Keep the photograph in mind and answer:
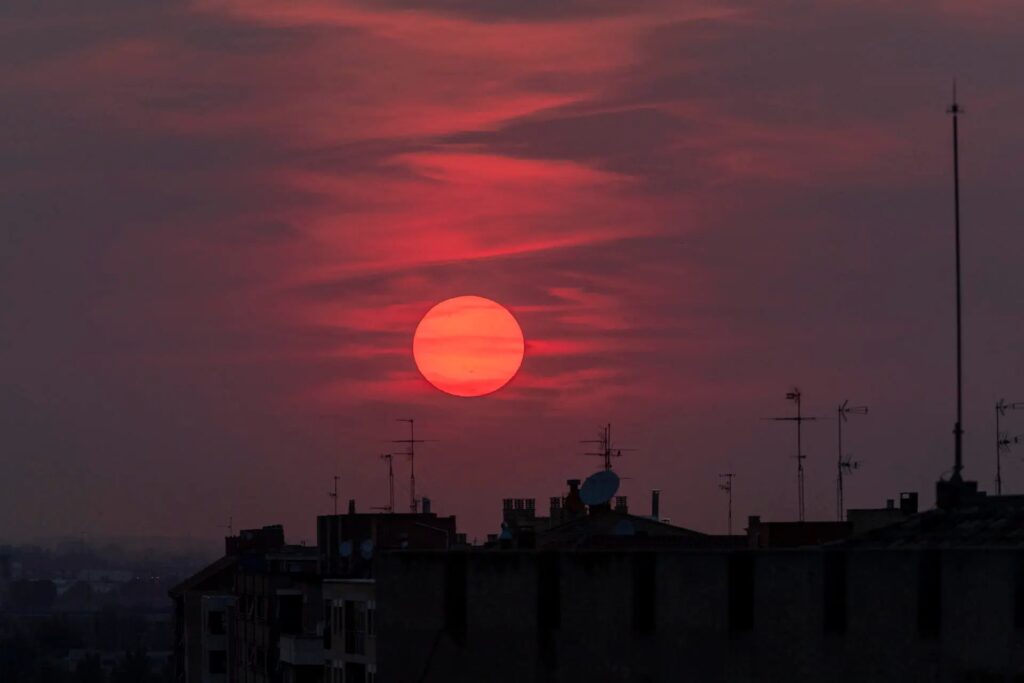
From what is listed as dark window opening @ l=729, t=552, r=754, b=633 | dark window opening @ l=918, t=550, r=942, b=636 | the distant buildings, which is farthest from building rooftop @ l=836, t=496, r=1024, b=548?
dark window opening @ l=729, t=552, r=754, b=633

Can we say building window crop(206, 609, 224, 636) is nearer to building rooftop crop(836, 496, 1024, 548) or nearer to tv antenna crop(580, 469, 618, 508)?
tv antenna crop(580, 469, 618, 508)

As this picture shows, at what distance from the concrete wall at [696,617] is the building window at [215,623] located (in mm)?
76044

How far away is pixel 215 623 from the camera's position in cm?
10275

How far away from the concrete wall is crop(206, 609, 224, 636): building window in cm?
7604

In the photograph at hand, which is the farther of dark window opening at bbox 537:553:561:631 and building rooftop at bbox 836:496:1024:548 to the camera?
building rooftop at bbox 836:496:1024:548

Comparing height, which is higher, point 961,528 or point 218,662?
point 961,528

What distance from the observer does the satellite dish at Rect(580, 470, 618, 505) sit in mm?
62406

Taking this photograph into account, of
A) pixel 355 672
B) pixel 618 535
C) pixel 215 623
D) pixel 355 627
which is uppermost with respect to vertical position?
pixel 618 535

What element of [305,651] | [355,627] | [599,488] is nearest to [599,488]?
[599,488]

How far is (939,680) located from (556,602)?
14.8 ft

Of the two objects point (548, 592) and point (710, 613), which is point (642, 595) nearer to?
point (710, 613)

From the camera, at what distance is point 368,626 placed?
64.0 m

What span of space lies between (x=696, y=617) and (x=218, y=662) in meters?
79.8

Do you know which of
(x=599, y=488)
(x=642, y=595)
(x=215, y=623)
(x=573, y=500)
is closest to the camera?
(x=642, y=595)
